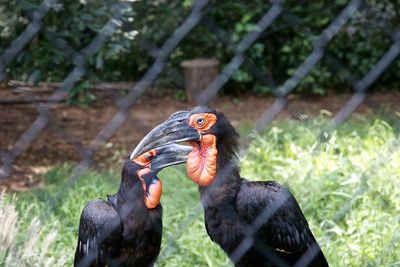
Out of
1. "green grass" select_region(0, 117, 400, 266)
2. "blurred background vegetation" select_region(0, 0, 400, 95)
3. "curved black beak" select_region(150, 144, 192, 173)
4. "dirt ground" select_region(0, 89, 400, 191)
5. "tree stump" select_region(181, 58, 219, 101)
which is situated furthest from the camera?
"tree stump" select_region(181, 58, 219, 101)

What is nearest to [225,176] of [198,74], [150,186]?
[150,186]

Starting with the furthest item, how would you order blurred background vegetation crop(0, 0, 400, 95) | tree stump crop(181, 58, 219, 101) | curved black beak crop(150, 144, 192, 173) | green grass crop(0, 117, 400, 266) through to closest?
tree stump crop(181, 58, 219, 101), blurred background vegetation crop(0, 0, 400, 95), green grass crop(0, 117, 400, 266), curved black beak crop(150, 144, 192, 173)

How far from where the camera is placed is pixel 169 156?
2.58 meters

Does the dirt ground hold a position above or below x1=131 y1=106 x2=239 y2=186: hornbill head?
below

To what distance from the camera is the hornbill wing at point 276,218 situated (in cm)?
239

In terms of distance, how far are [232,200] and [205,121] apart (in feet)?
0.90

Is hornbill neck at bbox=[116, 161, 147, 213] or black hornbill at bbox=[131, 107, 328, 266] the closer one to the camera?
black hornbill at bbox=[131, 107, 328, 266]

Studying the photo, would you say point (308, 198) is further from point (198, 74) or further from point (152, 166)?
point (198, 74)

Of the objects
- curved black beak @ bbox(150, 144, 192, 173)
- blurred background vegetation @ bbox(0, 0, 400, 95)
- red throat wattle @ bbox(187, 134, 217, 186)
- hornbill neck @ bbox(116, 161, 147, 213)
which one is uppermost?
red throat wattle @ bbox(187, 134, 217, 186)

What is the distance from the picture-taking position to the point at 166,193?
361 centimetres

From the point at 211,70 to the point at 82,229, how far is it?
3374 millimetres

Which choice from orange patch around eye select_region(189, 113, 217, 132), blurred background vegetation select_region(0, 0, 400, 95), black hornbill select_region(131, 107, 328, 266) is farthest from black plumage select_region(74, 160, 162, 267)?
blurred background vegetation select_region(0, 0, 400, 95)

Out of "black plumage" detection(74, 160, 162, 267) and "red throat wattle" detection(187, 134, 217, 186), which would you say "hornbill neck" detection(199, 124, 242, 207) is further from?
"black plumage" detection(74, 160, 162, 267)

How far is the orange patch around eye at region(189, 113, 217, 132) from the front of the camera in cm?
241
